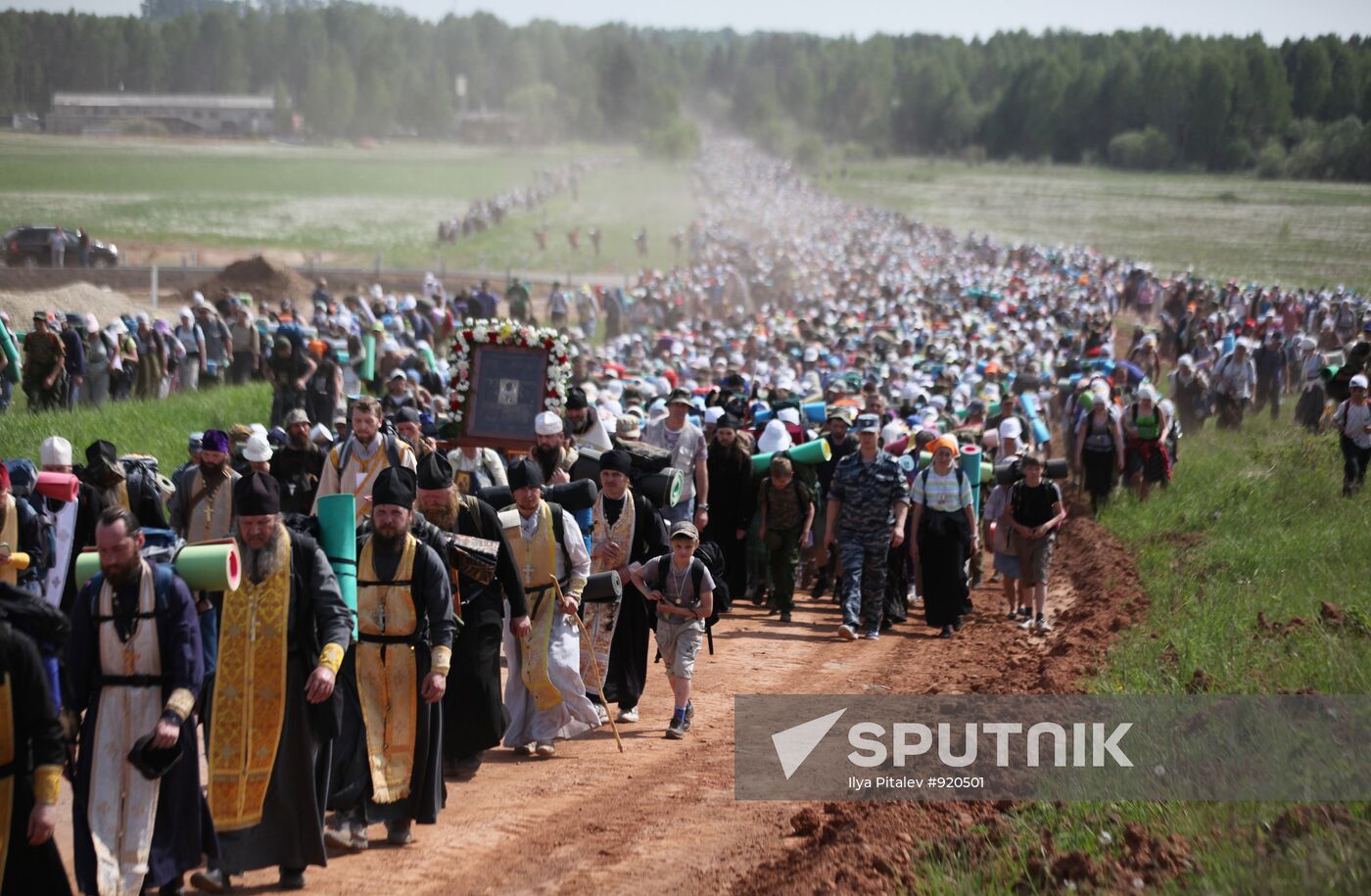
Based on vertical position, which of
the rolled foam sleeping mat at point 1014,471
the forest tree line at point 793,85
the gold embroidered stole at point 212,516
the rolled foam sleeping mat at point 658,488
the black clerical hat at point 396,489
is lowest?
the rolled foam sleeping mat at point 1014,471

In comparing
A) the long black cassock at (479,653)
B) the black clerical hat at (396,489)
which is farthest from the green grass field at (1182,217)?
the black clerical hat at (396,489)

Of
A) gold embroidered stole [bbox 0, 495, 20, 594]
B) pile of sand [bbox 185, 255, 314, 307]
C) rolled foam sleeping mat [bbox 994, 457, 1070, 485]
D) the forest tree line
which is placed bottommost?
pile of sand [bbox 185, 255, 314, 307]

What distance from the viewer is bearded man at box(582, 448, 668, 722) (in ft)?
31.9

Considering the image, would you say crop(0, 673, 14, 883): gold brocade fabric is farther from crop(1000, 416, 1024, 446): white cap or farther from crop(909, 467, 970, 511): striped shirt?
crop(1000, 416, 1024, 446): white cap

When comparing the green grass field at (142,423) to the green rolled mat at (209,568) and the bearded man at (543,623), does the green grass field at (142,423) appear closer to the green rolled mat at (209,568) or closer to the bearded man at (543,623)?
the bearded man at (543,623)

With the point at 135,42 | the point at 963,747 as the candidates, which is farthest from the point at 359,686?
the point at 135,42

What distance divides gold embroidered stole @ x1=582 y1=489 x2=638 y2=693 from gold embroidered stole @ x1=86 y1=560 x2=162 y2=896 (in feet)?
11.6

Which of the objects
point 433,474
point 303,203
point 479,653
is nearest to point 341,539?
point 433,474

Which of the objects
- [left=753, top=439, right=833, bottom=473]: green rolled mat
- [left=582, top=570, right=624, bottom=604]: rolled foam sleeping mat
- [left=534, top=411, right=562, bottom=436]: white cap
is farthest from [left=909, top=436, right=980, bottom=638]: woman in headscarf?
[left=582, top=570, right=624, bottom=604]: rolled foam sleeping mat

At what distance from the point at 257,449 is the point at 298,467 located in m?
1.03

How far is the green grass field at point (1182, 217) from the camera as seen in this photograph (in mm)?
34094

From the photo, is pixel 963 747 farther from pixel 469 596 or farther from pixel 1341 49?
pixel 1341 49

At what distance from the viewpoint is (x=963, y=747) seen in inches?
329

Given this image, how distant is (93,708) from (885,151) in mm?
154110
